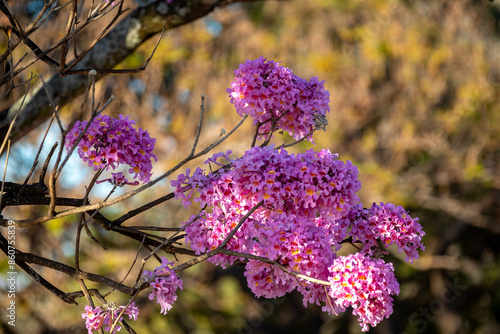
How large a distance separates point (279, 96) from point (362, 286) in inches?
29.2

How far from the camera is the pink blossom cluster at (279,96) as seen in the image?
2.04 m

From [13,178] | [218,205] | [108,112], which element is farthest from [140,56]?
[218,205]

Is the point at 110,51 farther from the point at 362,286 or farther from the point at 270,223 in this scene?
the point at 362,286

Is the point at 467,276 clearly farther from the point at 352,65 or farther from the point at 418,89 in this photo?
the point at 352,65

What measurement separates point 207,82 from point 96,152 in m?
5.18

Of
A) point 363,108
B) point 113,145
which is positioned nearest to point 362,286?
point 113,145

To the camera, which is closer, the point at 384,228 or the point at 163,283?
the point at 163,283

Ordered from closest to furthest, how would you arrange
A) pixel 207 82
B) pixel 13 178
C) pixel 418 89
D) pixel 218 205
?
pixel 218 205 < pixel 13 178 < pixel 207 82 < pixel 418 89

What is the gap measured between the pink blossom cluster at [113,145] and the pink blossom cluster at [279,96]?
1.32 feet

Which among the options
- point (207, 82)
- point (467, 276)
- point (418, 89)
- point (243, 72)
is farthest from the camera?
point (467, 276)

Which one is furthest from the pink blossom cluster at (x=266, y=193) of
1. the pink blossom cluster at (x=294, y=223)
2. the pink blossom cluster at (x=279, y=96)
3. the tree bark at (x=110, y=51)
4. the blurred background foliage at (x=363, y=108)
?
the blurred background foliage at (x=363, y=108)

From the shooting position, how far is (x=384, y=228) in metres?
1.91

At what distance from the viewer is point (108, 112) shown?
5398 mm

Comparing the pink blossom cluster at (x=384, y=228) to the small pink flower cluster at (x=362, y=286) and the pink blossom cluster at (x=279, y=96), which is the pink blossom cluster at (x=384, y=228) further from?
the pink blossom cluster at (x=279, y=96)
